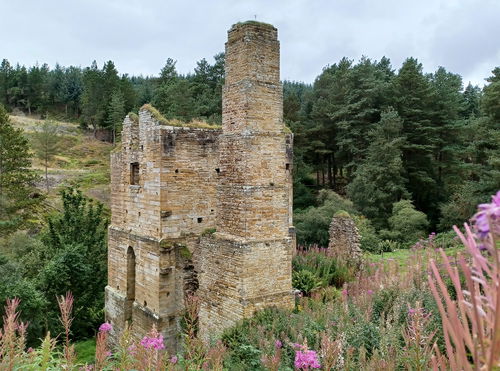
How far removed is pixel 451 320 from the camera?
1236mm

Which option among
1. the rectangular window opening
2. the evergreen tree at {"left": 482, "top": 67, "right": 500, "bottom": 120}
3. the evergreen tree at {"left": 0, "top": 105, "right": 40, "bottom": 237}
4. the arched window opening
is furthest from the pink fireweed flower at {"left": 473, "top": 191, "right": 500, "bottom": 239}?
the evergreen tree at {"left": 0, "top": 105, "right": 40, "bottom": 237}

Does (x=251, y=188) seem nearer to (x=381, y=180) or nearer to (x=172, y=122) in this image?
(x=172, y=122)

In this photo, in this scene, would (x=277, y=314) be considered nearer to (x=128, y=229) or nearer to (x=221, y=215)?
(x=221, y=215)

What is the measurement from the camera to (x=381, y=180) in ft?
96.0

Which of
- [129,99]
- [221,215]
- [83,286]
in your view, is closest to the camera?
[221,215]

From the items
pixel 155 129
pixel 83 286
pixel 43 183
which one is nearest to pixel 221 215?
pixel 155 129

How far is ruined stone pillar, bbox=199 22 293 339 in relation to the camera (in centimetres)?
967

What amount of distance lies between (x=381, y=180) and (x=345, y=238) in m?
12.9

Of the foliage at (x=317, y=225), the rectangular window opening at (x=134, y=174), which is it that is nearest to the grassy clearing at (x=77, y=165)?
the foliage at (x=317, y=225)

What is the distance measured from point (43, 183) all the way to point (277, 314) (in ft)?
126

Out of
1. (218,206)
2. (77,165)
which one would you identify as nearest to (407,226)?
(218,206)

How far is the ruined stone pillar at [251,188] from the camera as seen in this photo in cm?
967

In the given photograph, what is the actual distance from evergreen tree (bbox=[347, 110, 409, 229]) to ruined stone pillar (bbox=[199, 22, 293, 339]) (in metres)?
19.5

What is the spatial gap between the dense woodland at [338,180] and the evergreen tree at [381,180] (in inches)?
3.3
